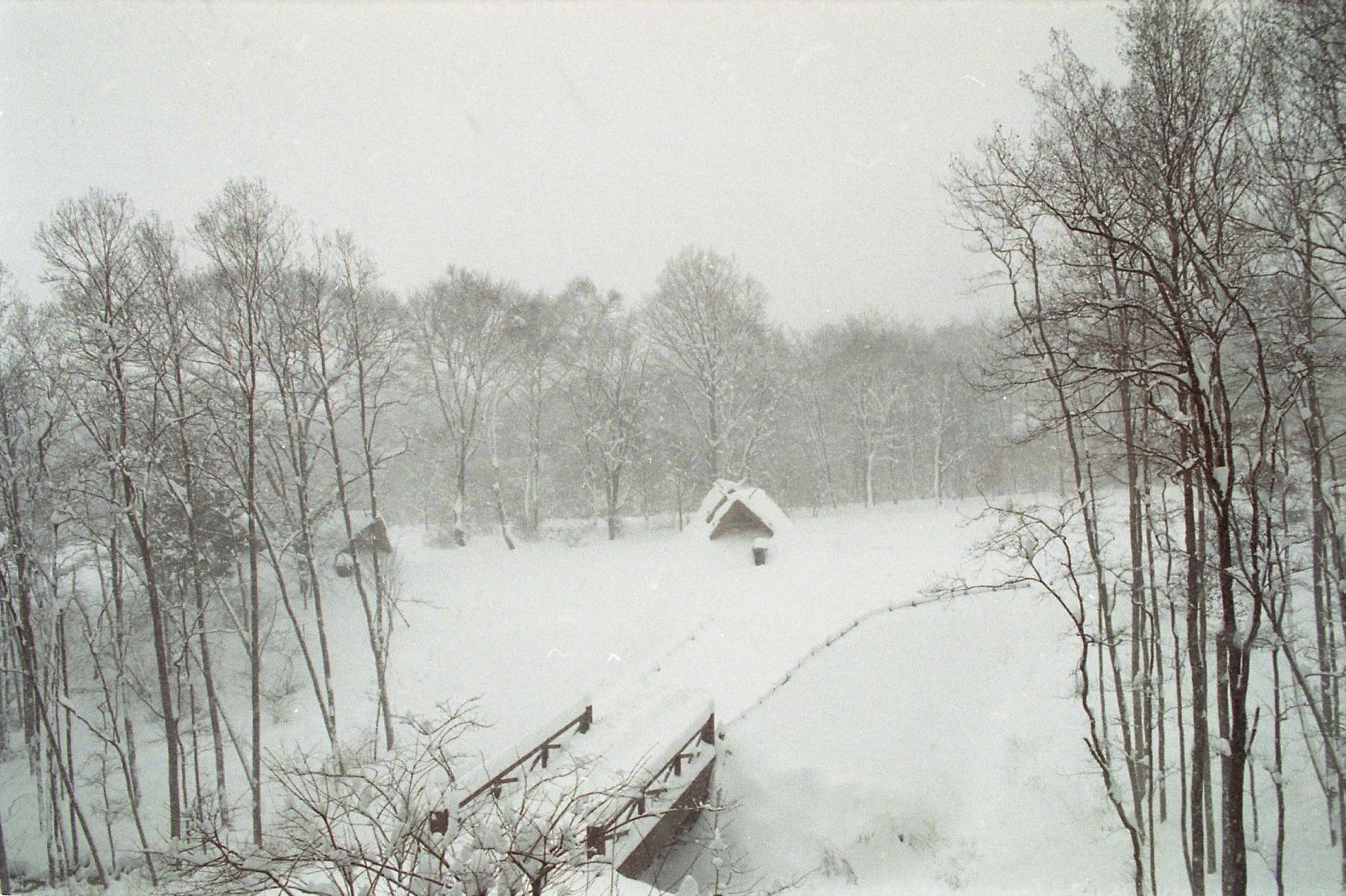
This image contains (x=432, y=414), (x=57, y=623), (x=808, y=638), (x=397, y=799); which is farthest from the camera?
(x=432, y=414)

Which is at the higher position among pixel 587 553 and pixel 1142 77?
pixel 1142 77

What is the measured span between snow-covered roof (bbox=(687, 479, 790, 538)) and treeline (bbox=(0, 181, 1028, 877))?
4150 mm

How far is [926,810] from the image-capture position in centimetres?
1115

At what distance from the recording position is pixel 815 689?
45.4ft

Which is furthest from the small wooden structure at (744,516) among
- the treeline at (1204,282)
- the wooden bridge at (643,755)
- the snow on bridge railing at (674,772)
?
the treeline at (1204,282)

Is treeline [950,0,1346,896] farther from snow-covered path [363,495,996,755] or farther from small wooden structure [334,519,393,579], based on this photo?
small wooden structure [334,519,393,579]

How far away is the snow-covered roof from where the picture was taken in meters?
22.4

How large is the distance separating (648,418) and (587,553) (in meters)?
9.17

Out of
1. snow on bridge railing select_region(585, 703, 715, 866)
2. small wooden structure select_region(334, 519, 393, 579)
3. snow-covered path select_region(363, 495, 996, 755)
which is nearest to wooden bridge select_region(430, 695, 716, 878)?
snow on bridge railing select_region(585, 703, 715, 866)

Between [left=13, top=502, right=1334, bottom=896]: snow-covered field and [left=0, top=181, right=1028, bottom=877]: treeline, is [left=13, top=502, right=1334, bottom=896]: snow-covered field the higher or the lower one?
the lower one

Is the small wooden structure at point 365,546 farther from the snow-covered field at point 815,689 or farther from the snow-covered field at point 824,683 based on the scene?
the snow-covered field at point 824,683

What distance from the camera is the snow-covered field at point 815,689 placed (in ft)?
34.0

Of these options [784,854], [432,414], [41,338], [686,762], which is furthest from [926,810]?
[432,414]

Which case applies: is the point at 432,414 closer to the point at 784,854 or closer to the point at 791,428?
the point at 791,428
